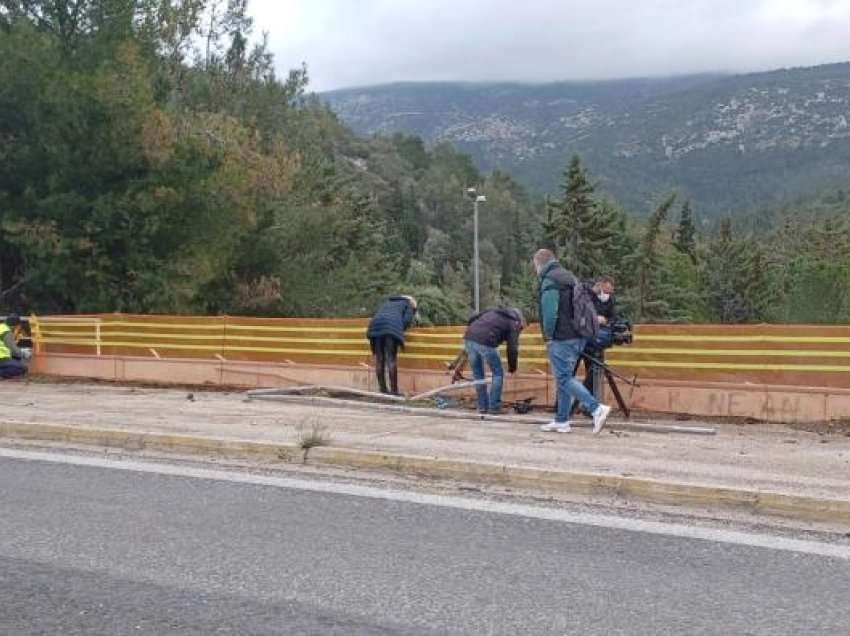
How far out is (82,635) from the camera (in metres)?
4.71

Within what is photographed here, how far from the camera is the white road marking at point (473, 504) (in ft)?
20.8

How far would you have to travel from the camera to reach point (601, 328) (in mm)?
10969

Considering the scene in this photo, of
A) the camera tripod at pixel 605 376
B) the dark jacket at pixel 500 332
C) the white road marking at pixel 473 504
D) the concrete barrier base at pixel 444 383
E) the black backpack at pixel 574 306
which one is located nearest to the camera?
the white road marking at pixel 473 504

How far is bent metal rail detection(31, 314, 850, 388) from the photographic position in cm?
1074

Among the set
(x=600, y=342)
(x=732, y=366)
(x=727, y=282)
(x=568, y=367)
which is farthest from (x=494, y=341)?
(x=727, y=282)

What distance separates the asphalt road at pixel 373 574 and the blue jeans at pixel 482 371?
164 inches

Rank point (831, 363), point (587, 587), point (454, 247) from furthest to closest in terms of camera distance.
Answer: point (454, 247), point (831, 363), point (587, 587)

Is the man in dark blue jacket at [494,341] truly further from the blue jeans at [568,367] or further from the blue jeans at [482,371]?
the blue jeans at [568,367]

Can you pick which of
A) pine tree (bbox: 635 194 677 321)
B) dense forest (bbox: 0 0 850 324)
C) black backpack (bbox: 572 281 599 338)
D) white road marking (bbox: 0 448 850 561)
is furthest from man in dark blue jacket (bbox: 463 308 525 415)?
pine tree (bbox: 635 194 677 321)

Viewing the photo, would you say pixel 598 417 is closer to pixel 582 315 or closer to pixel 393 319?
pixel 582 315

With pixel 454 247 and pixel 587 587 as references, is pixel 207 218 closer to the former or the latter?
A: pixel 587 587

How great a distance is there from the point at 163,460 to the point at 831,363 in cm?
675

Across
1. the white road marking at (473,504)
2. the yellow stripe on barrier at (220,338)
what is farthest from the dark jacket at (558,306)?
the yellow stripe on barrier at (220,338)

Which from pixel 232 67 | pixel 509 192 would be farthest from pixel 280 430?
pixel 509 192
